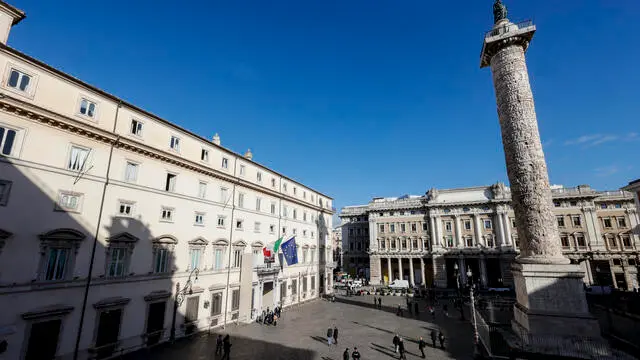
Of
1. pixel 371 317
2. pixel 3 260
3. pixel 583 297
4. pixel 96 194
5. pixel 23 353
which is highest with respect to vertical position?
pixel 96 194

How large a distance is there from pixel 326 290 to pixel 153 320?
93.8 ft

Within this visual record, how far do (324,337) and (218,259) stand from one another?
36.2ft

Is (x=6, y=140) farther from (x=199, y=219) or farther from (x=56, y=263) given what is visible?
(x=199, y=219)

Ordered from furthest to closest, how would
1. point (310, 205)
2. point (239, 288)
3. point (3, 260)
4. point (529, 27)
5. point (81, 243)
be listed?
point (310, 205), point (239, 288), point (529, 27), point (81, 243), point (3, 260)

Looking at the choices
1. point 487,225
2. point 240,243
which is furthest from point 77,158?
Result: point 487,225

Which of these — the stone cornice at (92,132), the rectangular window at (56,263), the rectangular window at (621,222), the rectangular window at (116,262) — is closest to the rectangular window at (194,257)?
the rectangular window at (116,262)

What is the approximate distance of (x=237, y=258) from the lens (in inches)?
1037

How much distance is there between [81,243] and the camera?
15.6 meters

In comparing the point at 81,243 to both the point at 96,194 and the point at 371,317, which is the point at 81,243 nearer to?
the point at 96,194

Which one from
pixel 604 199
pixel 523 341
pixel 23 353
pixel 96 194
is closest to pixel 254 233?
pixel 96 194

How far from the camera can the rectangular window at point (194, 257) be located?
21855 millimetres

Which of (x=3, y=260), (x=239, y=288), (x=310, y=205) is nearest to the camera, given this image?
(x=3, y=260)

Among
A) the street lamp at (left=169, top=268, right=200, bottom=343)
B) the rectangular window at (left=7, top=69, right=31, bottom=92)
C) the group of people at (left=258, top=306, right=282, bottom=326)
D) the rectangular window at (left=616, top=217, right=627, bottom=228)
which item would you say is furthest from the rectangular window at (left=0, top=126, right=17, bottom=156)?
the rectangular window at (left=616, top=217, right=627, bottom=228)

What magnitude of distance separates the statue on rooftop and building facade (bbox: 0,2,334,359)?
26661 mm
